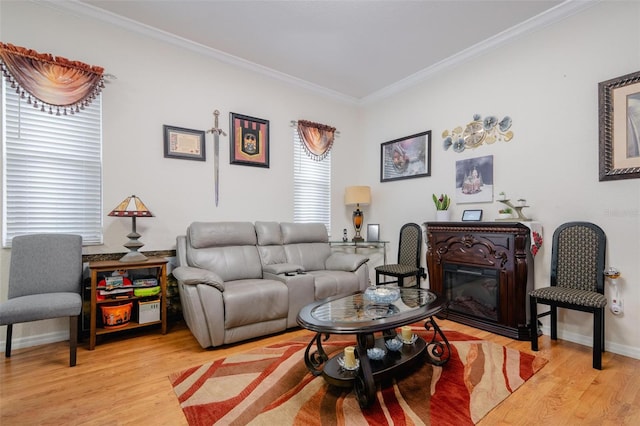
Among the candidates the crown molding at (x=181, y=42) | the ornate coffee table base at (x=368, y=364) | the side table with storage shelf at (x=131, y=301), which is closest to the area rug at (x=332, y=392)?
the ornate coffee table base at (x=368, y=364)

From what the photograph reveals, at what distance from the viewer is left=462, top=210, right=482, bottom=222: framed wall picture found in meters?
3.36

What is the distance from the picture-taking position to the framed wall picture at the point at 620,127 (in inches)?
95.3

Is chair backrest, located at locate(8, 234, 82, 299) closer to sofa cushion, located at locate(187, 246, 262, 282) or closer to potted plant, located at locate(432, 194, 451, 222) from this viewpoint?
sofa cushion, located at locate(187, 246, 262, 282)

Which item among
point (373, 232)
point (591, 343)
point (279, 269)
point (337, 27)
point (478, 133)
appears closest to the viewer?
point (591, 343)

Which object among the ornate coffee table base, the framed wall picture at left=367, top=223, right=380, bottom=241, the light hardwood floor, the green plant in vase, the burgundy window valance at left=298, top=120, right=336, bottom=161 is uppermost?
the burgundy window valance at left=298, top=120, right=336, bottom=161

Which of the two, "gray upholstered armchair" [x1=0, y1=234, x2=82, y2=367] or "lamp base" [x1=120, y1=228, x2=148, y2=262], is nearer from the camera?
"gray upholstered armchair" [x1=0, y1=234, x2=82, y2=367]

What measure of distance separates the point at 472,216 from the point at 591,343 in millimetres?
1472

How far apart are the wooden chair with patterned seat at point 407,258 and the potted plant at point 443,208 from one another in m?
0.42

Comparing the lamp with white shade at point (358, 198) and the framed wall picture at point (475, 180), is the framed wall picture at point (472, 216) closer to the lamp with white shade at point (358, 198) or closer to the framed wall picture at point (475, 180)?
the framed wall picture at point (475, 180)

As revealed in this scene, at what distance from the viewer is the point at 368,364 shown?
1736mm

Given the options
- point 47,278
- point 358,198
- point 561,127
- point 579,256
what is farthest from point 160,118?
point 579,256

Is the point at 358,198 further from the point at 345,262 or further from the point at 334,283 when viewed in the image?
the point at 334,283

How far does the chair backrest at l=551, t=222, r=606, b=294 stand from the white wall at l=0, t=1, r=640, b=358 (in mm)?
91

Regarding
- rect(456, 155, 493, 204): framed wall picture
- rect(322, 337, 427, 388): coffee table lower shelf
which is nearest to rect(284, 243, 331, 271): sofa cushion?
rect(322, 337, 427, 388): coffee table lower shelf
